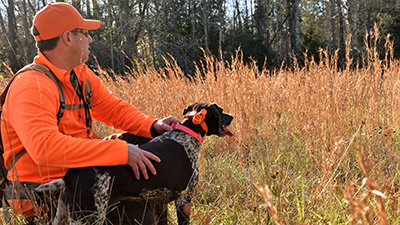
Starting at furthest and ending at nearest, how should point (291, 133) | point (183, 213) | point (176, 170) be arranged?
point (291, 133) < point (183, 213) < point (176, 170)

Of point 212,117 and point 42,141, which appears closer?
point 42,141

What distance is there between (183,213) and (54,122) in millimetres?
943

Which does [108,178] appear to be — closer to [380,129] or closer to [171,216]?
[171,216]

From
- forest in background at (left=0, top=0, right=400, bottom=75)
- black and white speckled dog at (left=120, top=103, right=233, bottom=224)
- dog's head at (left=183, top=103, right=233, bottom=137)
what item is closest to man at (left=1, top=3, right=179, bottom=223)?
black and white speckled dog at (left=120, top=103, right=233, bottom=224)

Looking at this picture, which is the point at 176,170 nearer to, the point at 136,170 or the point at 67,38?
the point at 136,170

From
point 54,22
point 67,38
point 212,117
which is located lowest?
point 212,117

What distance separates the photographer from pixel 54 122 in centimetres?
179

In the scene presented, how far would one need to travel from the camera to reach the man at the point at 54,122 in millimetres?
1685

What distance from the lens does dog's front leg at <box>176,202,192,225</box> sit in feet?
6.60

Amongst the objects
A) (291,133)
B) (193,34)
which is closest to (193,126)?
(291,133)

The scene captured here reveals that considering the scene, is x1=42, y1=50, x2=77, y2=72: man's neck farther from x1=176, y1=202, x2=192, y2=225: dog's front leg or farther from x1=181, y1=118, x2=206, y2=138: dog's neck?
x1=176, y1=202, x2=192, y2=225: dog's front leg

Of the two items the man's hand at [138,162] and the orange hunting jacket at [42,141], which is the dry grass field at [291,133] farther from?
the orange hunting jacket at [42,141]

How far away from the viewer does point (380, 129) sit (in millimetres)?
3100

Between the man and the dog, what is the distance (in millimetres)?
67
